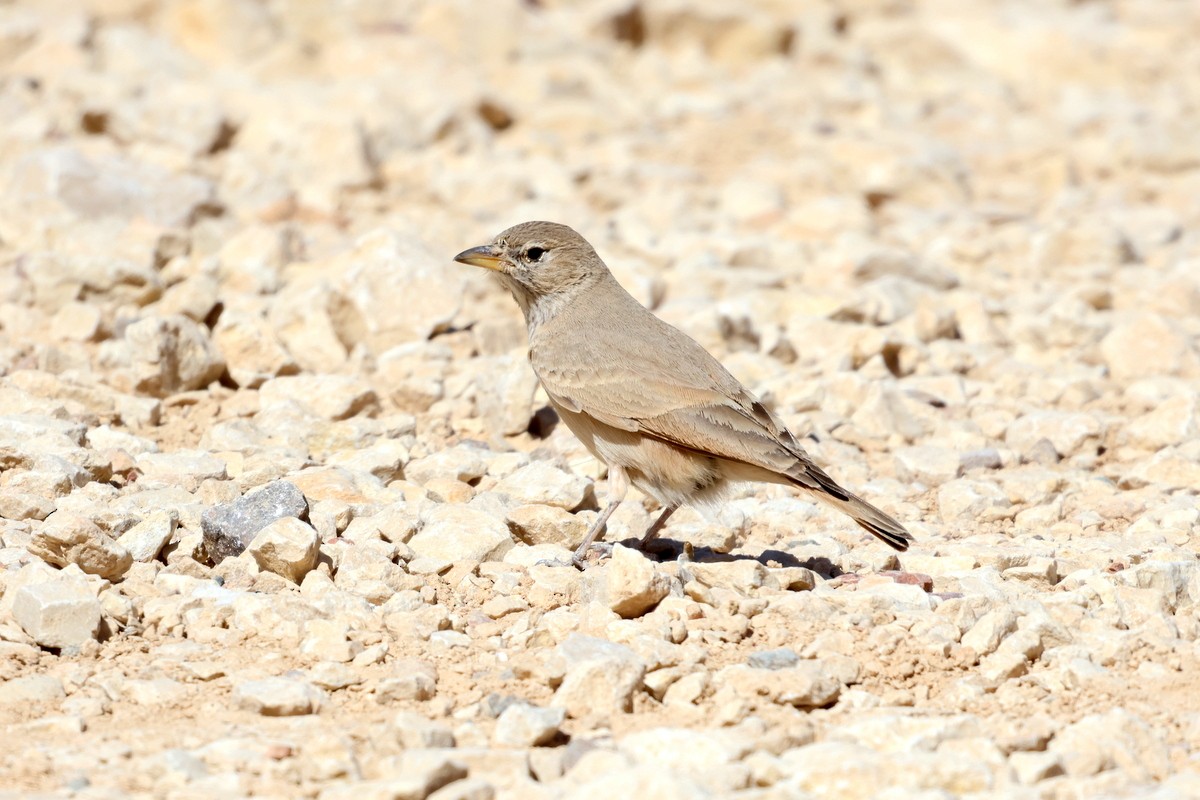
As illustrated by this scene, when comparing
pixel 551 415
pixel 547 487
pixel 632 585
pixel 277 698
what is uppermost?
pixel 277 698

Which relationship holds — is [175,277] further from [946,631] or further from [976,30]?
[976,30]

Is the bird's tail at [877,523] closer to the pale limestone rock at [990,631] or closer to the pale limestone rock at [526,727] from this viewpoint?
the pale limestone rock at [990,631]

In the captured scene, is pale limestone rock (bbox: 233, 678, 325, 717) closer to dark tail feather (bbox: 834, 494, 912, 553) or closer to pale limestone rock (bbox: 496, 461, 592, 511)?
pale limestone rock (bbox: 496, 461, 592, 511)

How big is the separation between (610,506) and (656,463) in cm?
25

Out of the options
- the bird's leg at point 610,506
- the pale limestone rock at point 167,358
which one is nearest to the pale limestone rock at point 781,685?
the bird's leg at point 610,506

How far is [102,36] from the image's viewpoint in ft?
35.3

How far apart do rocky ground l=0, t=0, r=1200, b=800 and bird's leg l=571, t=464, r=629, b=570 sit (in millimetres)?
161

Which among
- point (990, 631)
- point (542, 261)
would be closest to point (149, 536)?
Answer: point (542, 261)

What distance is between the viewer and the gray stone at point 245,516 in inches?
195

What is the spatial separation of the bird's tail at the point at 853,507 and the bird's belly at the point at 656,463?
0.40m

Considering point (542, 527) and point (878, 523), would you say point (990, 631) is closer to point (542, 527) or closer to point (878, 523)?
point (878, 523)

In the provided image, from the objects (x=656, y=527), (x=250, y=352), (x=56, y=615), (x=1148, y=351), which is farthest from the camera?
(x=1148, y=351)

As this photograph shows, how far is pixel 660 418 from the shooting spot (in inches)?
222

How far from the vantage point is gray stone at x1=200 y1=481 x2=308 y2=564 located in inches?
195
